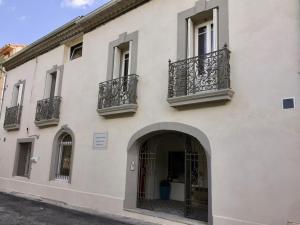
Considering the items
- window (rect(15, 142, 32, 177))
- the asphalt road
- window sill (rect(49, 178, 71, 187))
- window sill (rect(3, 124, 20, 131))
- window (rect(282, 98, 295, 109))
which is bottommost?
the asphalt road

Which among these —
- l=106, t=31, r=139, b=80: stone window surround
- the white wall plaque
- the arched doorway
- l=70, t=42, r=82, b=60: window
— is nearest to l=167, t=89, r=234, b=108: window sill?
the arched doorway

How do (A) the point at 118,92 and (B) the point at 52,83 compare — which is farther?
(B) the point at 52,83

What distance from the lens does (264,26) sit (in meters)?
6.57

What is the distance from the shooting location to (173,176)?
37.6 ft

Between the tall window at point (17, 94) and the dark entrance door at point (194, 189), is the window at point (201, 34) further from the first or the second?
the tall window at point (17, 94)

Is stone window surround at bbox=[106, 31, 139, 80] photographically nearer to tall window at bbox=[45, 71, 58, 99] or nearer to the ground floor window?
the ground floor window

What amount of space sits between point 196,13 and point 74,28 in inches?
235

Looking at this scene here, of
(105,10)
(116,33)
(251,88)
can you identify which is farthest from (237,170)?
(105,10)

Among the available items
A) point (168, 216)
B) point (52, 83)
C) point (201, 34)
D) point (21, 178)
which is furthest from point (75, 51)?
point (168, 216)

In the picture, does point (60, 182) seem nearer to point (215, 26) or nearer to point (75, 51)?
point (75, 51)

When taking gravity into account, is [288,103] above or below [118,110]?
below

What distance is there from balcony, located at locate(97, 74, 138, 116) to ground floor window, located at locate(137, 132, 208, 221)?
143 cm

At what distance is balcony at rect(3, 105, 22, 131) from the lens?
14219 millimetres

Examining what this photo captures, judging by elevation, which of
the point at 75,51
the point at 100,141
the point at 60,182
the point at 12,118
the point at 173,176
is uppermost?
the point at 75,51
